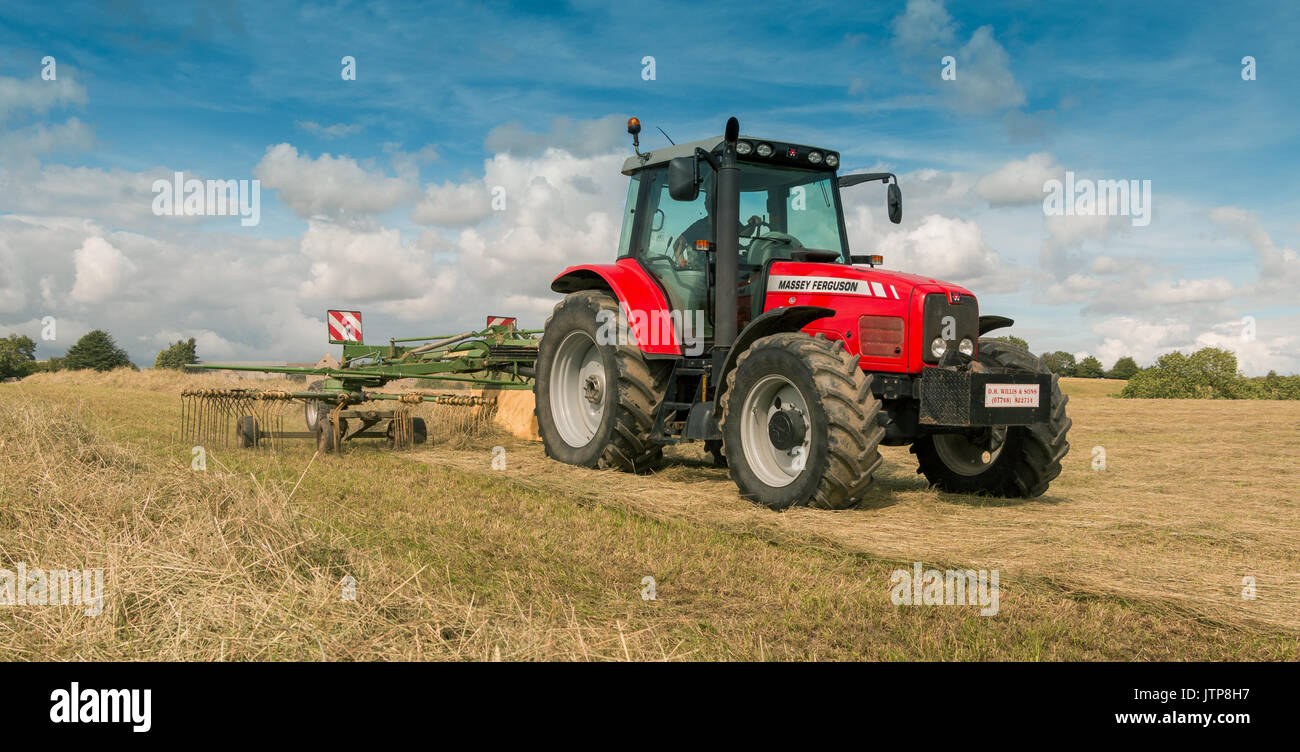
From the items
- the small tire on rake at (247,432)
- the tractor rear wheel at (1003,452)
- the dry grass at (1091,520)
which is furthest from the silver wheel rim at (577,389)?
the small tire on rake at (247,432)

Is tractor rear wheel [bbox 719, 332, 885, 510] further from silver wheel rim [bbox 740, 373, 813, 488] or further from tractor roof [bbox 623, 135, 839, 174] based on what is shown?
tractor roof [bbox 623, 135, 839, 174]

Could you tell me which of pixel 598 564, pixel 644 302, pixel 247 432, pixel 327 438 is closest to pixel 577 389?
pixel 644 302

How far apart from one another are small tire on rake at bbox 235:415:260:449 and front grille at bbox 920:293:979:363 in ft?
22.6

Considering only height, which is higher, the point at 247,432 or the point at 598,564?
the point at 247,432

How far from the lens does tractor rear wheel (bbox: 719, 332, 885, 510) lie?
5684 millimetres

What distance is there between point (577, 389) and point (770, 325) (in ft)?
9.72

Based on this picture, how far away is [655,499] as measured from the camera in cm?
649

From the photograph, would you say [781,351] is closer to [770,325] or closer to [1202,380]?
[770,325]

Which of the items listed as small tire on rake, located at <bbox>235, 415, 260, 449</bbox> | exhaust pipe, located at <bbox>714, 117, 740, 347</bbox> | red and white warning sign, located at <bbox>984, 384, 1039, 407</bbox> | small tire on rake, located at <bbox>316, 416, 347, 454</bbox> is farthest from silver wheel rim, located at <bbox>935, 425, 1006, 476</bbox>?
small tire on rake, located at <bbox>235, 415, 260, 449</bbox>

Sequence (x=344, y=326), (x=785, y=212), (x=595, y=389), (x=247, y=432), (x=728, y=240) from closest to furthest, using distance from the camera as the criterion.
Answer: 1. (x=728, y=240)
2. (x=785, y=212)
3. (x=595, y=389)
4. (x=247, y=432)
5. (x=344, y=326)

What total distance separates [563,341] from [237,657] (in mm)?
6292

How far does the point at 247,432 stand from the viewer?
31.2 feet

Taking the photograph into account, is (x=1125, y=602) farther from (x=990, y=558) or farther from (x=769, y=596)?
(x=769, y=596)

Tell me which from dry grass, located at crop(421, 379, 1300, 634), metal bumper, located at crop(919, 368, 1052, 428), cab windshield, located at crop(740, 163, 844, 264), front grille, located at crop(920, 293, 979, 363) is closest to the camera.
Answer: dry grass, located at crop(421, 379, 1300, 634)
